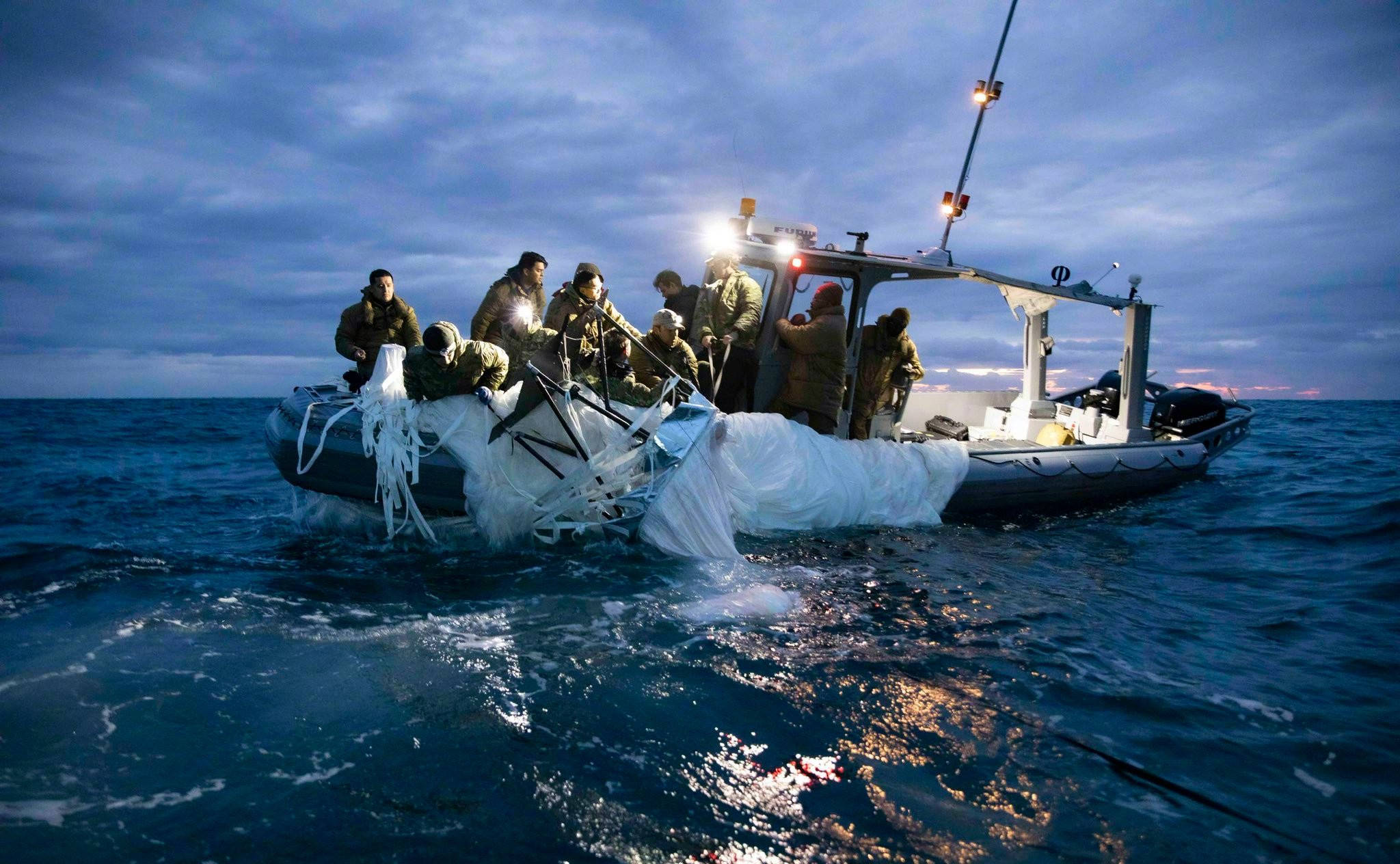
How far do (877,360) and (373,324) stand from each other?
4826mm

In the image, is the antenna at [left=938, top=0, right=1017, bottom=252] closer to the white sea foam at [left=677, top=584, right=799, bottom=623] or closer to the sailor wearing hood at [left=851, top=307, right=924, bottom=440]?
the sailor wearing hood at [left=851, top=307, right=924, bottom=440]

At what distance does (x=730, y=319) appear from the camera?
6.70m

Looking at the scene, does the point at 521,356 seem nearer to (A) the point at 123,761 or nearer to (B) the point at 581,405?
(B) the point at 581,405

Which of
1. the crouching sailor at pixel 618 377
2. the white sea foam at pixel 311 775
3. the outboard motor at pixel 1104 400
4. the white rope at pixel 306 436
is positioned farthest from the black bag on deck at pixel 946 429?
the white sea foam at pixel 311 775

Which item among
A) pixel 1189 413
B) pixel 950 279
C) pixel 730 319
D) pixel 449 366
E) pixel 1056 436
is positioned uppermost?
pixel 950 279

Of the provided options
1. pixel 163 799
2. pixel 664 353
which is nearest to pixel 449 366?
pixel 664 353

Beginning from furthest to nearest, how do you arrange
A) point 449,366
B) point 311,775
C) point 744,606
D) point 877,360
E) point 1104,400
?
point 1104,400, point 877,360, point 449,366, point 744,606, point 311,775

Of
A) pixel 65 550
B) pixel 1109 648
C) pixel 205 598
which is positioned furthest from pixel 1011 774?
pixel 65 550

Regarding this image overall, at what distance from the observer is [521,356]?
5.68 meters

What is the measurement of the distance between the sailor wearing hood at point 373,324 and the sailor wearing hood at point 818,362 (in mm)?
3431

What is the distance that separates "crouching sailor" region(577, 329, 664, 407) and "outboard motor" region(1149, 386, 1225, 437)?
775 centimetres

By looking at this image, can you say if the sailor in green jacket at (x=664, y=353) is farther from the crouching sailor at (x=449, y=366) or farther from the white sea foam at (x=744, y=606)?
the white sea foam at (x=744, y=606)

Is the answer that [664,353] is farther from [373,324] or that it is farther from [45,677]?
[45,677]

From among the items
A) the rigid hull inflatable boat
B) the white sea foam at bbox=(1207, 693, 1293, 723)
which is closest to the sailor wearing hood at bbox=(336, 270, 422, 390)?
the rigid hull inflatable boat
